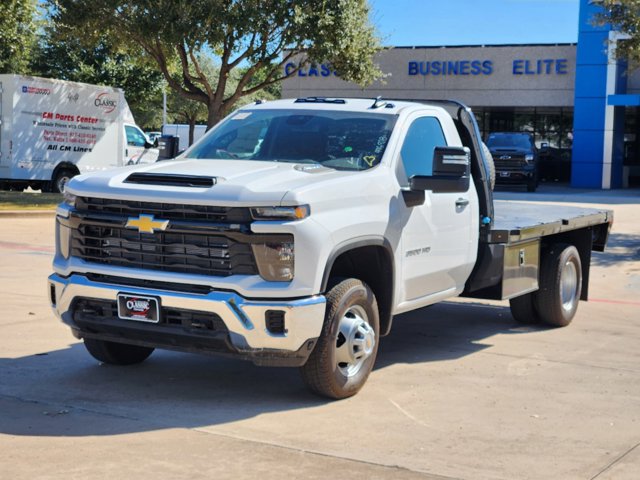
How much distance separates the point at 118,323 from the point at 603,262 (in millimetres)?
10402

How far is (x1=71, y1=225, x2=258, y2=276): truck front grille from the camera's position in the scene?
19.6 feet

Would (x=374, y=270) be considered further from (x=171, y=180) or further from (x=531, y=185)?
(x=531, y=185)

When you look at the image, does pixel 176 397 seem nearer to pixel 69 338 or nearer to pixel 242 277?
pixel 242 277

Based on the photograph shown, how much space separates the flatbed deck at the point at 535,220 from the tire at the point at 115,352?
3.02 meters

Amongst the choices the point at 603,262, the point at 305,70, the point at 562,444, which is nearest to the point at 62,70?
the point at 305,70

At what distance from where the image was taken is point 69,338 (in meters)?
8.32

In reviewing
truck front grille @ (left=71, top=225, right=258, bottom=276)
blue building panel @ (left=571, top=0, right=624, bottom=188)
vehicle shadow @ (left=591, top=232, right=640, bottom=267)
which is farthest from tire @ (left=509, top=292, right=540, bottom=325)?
blue building panel @ (left=571, top=0, right=624, bottom=188)

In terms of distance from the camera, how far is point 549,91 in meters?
38.8

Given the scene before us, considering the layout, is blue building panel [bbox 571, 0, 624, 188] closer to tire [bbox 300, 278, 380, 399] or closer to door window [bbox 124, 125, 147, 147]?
door window [bbox 124, 125, 147, 147]

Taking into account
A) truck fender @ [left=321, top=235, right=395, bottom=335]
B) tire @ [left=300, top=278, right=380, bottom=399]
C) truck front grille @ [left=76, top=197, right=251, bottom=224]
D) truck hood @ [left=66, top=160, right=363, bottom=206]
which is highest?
truck hood @ [left=66, top=160, right=363, bottom=206]

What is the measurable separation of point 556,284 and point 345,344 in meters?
3.58

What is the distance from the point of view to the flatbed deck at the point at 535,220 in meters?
8.23

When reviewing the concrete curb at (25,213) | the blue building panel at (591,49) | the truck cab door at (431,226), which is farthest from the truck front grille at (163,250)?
the blue building panel at (591,49)

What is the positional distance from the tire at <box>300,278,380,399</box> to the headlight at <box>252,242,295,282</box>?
0.44 metres
